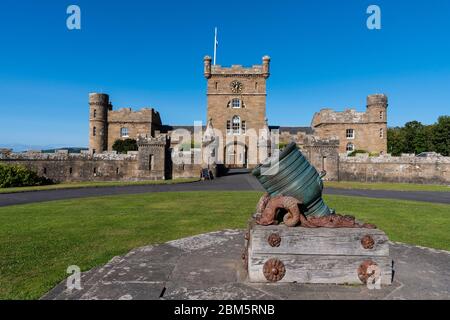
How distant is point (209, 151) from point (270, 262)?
25622 mm

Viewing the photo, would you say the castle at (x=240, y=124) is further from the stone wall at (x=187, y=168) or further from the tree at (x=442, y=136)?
the tree at (x=442, y=136)

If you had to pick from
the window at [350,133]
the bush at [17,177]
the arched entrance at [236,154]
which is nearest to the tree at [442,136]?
the window at [350,133]

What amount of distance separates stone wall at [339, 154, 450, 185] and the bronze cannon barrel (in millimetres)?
27311

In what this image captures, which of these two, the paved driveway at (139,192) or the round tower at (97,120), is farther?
the round tower at (97,120)

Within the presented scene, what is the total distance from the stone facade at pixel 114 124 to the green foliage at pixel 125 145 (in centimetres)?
352

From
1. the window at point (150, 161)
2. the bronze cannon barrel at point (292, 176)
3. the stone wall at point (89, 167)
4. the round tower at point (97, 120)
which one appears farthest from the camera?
the round tower at point (97, 120)

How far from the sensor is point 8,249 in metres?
6.58

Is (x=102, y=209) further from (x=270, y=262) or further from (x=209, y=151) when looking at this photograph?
(x=209, y=151)

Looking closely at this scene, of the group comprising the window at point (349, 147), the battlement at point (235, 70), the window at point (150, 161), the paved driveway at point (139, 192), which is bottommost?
the paved driveway at point (139, 192)

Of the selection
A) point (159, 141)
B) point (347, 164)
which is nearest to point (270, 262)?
point (159, 141)

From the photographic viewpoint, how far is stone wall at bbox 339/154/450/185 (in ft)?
94.7

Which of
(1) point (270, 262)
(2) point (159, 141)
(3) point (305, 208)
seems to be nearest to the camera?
(1) point (270, 262)

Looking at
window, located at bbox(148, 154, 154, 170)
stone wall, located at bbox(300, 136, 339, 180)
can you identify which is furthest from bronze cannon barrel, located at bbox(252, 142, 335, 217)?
stone wall, located at bbox(300, 136, 339, 180)

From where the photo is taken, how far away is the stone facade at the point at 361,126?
45.6m
